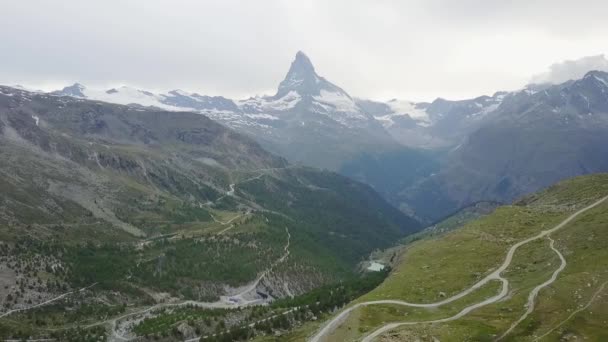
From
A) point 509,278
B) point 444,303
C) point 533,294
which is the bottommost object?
point 444,303

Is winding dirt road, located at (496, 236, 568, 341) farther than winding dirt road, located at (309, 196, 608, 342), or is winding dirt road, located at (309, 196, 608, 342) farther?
winding dirt road, located at (309, 196, 608, 342)

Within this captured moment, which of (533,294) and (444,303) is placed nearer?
(533,294)

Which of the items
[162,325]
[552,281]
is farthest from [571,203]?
[162,325]

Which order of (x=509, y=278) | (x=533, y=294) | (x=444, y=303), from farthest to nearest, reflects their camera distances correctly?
(x=509, y=278), (x=444, y=303), (x=533, y=294)

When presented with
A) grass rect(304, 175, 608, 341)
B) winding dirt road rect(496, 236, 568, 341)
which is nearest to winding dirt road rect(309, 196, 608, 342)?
winding dirt road rect(496, 236, 568, 341)

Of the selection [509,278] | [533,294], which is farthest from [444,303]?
[509,278]

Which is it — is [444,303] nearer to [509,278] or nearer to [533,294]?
[533,294]

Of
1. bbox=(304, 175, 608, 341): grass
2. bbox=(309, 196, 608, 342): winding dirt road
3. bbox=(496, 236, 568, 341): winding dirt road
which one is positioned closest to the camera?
bbox=(304, 175, 608, 341): grass

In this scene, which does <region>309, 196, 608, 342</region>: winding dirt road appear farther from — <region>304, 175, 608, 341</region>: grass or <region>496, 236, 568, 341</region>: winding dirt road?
<region>304, 175, 608, 341</region>: grass

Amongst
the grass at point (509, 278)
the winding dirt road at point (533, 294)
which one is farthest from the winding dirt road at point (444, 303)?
the grass at point (509, 278)

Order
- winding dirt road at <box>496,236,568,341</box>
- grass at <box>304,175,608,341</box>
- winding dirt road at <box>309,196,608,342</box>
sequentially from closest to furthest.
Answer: grass at <box>304,175,608,341</box> < winding dirt road at <box>496,236,568,341</box> < winding dirt road at <box>309,196,608,342</box>

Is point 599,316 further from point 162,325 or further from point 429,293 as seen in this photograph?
point 162,325
